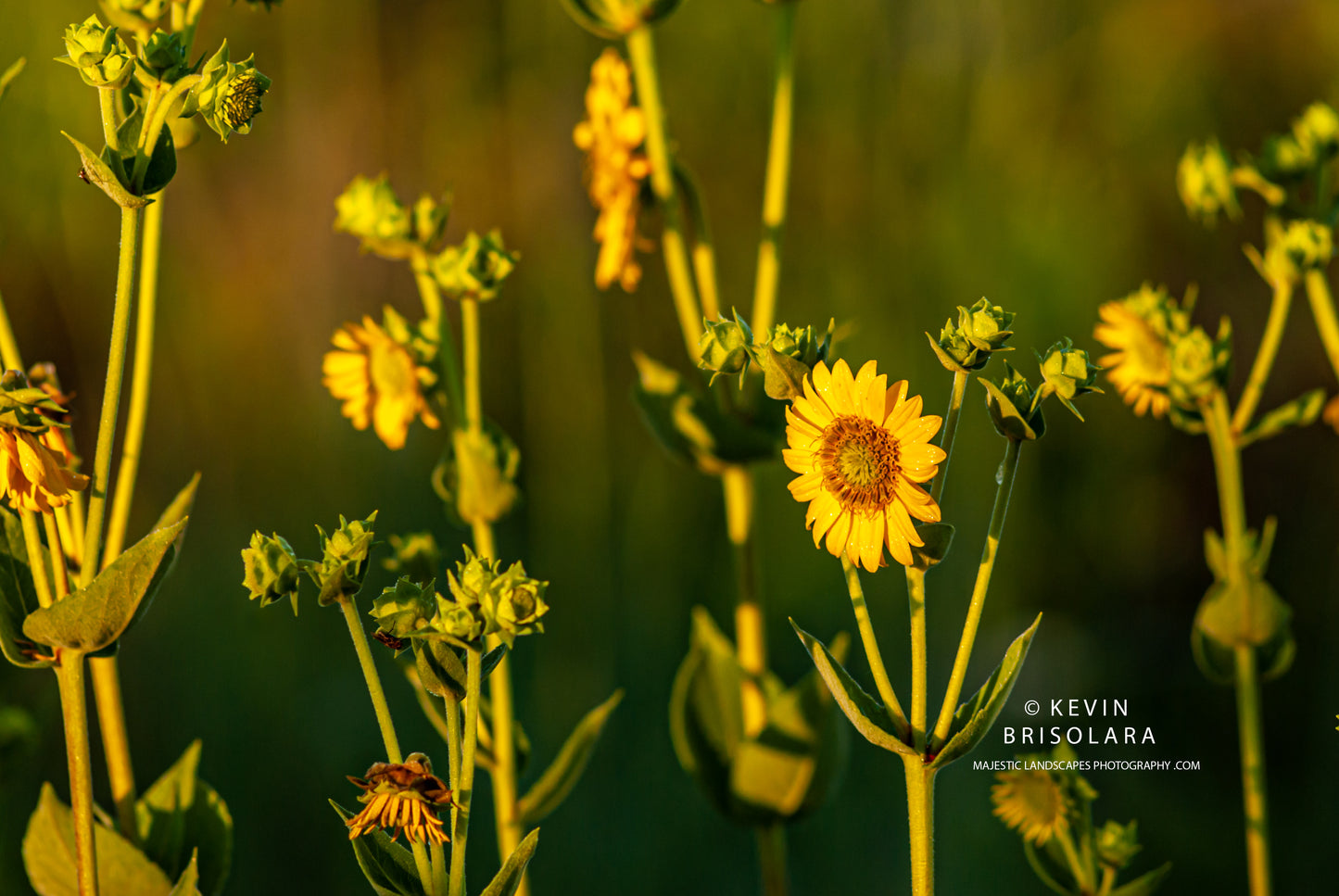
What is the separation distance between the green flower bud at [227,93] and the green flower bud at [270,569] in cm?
25

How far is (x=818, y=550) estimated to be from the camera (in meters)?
1.86

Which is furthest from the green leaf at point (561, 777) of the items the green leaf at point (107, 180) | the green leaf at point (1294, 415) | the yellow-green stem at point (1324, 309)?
the yellow-green stem at point (1324, 309)

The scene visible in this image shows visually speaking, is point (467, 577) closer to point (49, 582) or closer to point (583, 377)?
point (49, 582)

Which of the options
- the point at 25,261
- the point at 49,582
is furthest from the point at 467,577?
the point at 25,261

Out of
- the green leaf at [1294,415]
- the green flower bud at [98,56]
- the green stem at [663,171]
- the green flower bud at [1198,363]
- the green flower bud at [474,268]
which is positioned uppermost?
the green stem at [663,171]

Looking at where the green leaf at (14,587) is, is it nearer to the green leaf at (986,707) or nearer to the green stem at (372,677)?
the green stem at (372,677)

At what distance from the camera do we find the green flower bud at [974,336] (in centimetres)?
69

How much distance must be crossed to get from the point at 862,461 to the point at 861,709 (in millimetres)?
151

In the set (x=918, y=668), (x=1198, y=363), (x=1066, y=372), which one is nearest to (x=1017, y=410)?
(x=1066, y=372)

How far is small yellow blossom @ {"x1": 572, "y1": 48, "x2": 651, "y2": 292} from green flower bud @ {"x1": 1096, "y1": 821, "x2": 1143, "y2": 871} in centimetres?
64

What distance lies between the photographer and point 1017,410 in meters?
0.71

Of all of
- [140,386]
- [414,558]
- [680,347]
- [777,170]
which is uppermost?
[680,347]

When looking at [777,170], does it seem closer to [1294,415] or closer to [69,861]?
[1294,415]

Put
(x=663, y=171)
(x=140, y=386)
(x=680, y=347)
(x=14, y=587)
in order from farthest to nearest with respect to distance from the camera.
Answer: (x=680, y=347) → (x=663, y=171) → (x=140, y=386) → (x=14, y=587)
